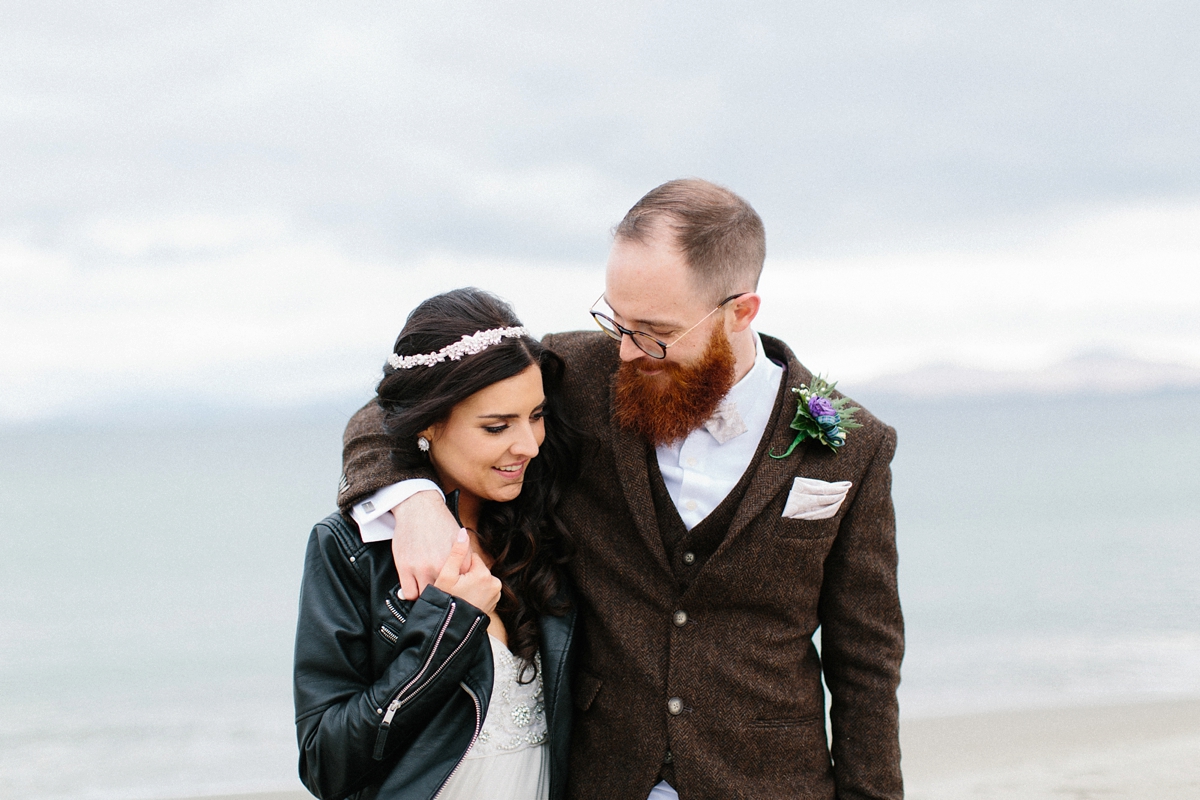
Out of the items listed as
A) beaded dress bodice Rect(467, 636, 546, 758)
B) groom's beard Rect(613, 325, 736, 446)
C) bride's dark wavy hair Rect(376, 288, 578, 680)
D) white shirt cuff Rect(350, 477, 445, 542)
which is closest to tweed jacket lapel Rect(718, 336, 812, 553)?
groom's beard Rect(613, 325, 736, 446)

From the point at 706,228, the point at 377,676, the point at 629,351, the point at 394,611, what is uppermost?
the point at 706,228

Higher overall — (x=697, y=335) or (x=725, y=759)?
(x=697, y=335)

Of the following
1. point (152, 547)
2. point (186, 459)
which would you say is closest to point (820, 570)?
point (152, 547)

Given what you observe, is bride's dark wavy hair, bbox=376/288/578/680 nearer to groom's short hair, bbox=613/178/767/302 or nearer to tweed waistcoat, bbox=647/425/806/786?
tweed waistcoat, bbox=647/425/806/786

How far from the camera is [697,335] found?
2.59m

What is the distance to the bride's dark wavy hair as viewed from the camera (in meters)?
2.48

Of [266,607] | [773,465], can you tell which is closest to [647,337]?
[773,465]

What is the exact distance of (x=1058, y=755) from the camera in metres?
6.50

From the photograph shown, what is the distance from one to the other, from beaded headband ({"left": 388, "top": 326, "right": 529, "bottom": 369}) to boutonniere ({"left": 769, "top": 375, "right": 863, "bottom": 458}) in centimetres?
79

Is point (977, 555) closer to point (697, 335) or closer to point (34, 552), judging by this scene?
point (697, 335)

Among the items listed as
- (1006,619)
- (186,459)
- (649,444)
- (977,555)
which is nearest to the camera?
→ (649,444)

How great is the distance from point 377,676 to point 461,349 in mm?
836

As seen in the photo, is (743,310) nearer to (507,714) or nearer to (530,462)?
A: (530,462)

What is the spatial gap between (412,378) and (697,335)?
768 millimetres
